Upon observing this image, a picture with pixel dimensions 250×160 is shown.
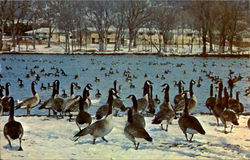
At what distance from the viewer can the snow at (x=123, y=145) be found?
8133mm

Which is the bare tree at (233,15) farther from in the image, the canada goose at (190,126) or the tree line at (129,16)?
the canada goose at (190,126)

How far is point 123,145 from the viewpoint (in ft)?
29.4

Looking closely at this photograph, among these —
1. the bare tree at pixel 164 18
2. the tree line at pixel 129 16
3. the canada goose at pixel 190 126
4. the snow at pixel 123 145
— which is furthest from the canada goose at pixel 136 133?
the bare tree at pixel 164 18

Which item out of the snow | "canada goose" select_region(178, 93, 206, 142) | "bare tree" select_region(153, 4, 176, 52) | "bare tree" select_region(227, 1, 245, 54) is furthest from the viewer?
"bare tree" select_region(153, 4, 176, 52)

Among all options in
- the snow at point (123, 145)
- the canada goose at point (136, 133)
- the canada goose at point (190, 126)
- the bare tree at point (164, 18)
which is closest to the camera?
the snow at point (123, 145)

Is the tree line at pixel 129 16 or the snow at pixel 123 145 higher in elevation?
the tree line at pixel 129 16

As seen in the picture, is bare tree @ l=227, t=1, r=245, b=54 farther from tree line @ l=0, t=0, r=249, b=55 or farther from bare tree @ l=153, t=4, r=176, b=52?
bare tree @ l=153, t=4, r=176, b=52

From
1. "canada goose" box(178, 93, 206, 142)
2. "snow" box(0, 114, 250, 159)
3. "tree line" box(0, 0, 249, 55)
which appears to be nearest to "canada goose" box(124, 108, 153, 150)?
"snow" box(0, 114, 250, 159)

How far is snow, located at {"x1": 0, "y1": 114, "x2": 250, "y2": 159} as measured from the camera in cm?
813

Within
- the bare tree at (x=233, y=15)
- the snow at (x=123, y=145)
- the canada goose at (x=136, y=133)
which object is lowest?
the snow at (x=123, y=145)

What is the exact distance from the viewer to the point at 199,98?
20.2 metres

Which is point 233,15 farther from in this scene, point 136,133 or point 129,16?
point 136,133

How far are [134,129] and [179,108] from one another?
13.6ft

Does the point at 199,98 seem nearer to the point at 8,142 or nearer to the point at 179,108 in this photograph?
the point at 179,108
